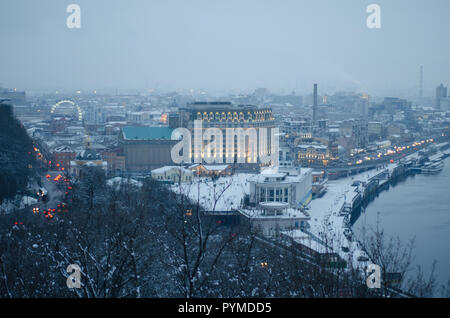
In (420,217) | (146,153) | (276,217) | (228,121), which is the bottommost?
(420,217)

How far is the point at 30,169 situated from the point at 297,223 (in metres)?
4.09

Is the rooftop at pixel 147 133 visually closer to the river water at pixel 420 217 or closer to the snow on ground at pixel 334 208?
the snow on ground at pixel 334 208

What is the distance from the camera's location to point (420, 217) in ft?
28.2

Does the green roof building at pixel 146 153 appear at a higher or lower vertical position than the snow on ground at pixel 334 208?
higher

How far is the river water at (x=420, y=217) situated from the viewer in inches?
251

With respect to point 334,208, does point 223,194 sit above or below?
above

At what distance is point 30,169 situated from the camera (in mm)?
8711

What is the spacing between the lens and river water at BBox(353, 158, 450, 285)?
251 inches

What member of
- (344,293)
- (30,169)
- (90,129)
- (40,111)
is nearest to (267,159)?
(30,169)

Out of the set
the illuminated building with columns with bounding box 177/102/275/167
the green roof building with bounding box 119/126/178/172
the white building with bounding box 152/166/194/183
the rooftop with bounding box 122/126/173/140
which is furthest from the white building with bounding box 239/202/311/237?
the rooftop with bounding box 122/126/173/140
